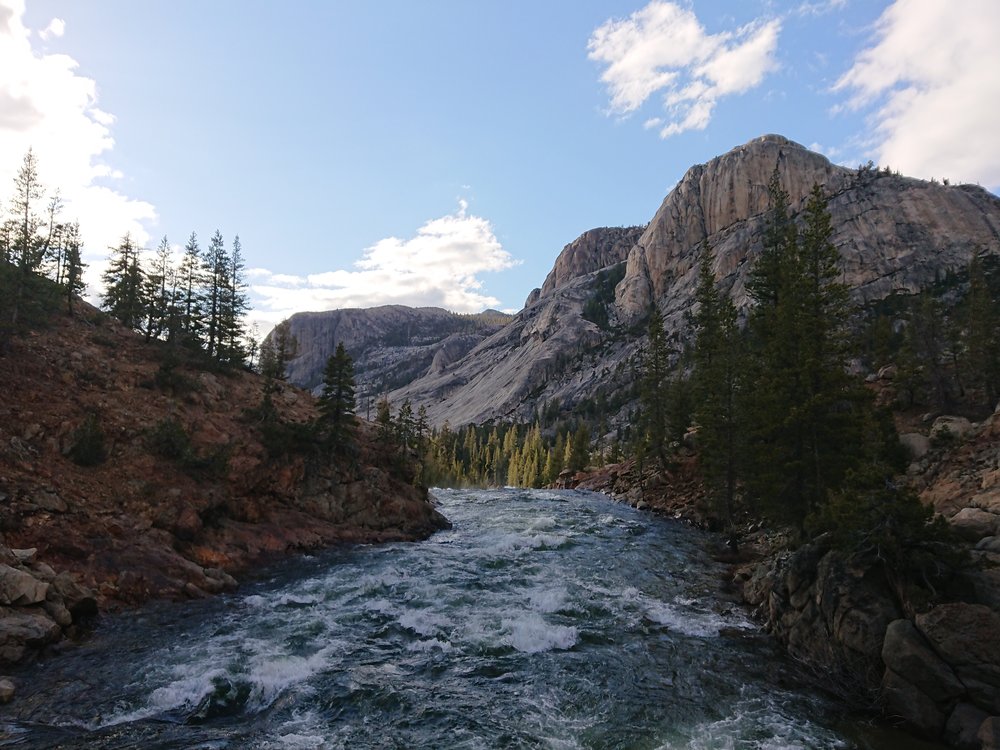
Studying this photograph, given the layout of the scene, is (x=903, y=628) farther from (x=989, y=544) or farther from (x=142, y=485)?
(x=142, y=485)

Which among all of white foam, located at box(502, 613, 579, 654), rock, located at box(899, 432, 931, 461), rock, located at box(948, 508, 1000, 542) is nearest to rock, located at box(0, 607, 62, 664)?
white foam, located at box(502, 613, 579, 654)

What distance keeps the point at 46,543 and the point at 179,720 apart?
35.9ft

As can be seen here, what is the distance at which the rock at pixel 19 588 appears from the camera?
1428 cm

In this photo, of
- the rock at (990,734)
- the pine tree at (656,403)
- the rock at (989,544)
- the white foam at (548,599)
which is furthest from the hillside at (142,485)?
the pine tree at (656,403)

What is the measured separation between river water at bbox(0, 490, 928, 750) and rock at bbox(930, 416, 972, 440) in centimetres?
1862

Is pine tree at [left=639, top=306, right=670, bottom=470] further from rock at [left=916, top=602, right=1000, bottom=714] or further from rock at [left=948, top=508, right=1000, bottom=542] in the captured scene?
rock at [left=916, top=602, right=1000, bottom=714]

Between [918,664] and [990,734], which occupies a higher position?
[918,664]

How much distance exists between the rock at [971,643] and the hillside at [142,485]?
2186cm

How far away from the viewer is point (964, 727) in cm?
1085

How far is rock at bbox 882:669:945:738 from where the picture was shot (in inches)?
446

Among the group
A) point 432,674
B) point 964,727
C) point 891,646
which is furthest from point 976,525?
point 432,674

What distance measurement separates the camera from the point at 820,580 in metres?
16.0

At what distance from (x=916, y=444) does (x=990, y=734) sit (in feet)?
89.8

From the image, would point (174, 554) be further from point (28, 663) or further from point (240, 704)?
point (240, 704)
